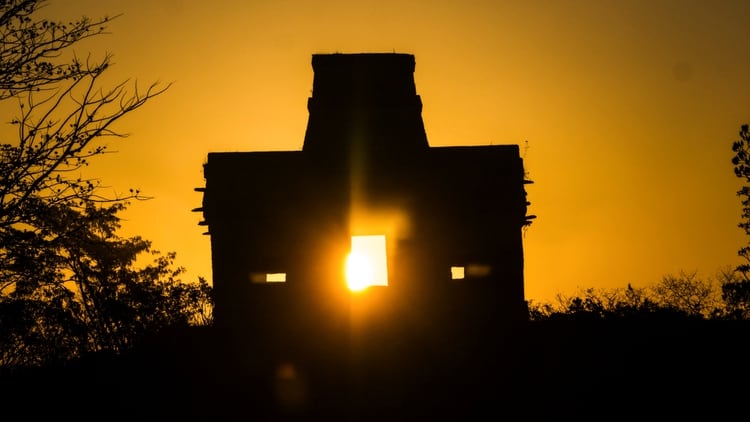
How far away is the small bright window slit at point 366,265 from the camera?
2011 centimetres

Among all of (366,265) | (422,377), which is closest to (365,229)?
(422,377)

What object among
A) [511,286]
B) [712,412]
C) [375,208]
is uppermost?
[375,208]

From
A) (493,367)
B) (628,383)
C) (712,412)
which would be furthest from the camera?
(493,367)

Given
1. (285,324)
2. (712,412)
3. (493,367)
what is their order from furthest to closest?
(285,324) < (493,367) < (712,412)

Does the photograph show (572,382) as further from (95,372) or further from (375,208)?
(95,372)

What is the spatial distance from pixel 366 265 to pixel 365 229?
7.13 m

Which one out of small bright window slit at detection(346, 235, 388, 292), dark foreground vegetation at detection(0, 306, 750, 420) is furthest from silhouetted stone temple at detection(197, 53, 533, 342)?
dark foreground vegetation at detection(0, 306, 750, 420)

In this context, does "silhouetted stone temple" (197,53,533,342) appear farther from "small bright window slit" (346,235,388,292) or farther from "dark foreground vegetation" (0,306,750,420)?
"dark foreground vegetation" (0,306,750,420)

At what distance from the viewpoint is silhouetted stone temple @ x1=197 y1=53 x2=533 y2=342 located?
65.6ft

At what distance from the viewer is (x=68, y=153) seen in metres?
11.1

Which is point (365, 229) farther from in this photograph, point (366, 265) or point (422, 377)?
point (366, 265)

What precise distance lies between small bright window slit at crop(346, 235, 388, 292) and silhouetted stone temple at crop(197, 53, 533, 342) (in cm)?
25

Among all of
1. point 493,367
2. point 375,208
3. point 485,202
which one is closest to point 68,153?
point 493,367

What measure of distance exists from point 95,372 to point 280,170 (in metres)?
7.67
